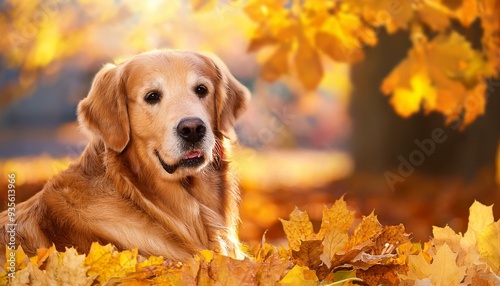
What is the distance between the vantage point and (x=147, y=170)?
2.47 m

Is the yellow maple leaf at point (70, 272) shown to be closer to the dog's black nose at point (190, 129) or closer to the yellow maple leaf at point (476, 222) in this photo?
the dog's black nose at point (190, 129)

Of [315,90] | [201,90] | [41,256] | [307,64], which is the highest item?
[201,90]

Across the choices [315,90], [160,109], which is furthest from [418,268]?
[315,90]

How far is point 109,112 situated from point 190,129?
1.23 ft

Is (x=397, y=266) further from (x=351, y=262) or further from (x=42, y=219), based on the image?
(x=42, y=219)

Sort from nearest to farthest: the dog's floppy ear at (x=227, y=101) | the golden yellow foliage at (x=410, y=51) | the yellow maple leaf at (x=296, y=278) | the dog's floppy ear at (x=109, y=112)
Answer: the yellow maple leaf at (x=296, y=278) → the dog's floppy ear at (x=109, y=112) → the dog's floppy ear at (x=227, y=101) → the golden yellow foliage at (x=410, y=51)

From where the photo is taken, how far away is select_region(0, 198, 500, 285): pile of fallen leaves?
1.45 meters

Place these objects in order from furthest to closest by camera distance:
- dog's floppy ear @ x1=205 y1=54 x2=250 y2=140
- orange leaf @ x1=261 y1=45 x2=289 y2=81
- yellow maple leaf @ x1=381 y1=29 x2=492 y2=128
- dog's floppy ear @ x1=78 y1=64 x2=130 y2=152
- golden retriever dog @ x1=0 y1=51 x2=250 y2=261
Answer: yellow maple leaf @ x1=381 y1=29 x2=492 y2=128
orange leaf @ x1=261 y1=45 x2=289 y2=81
dog's floppy ear @ x1=205 y1=54 x2=250 y2=140
dog's floppy ear @ x1=78 y1=64 x2=130 y2=152
golden retriever dog @ x1=0 y1=51 x2=250 y2=261

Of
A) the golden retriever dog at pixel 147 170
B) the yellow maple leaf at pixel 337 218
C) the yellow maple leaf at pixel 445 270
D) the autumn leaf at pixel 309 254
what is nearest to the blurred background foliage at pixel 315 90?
the golden retriever dog at pixel 147 170

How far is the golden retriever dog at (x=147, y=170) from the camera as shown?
2.26 m

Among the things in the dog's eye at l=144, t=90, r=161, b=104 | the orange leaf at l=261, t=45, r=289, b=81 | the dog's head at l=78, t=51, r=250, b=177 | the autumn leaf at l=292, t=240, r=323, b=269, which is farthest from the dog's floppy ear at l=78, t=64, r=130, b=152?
the orange leaf at l=261, t=45, r=289, b=81

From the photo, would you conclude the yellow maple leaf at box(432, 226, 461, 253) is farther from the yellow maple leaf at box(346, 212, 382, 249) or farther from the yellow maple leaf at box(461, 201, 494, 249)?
the yellow maple leaf at box(346, 212, 382, 249)

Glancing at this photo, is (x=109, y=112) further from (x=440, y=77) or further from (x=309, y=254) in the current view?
(x=440, y=77)

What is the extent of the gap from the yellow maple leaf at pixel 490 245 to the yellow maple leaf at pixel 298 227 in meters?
0.44
